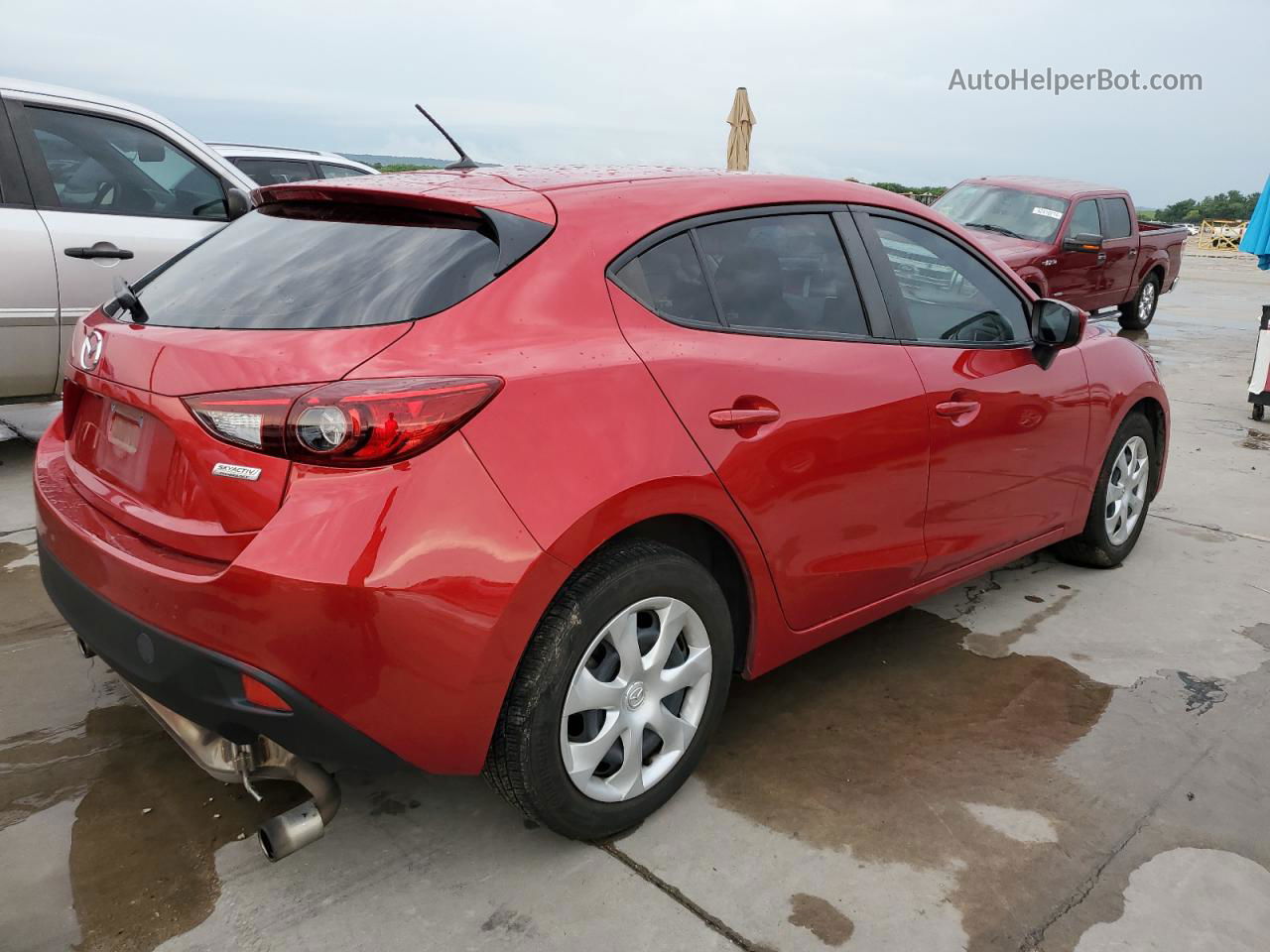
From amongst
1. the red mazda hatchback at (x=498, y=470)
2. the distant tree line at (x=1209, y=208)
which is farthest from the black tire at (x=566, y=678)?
the distant tree line at (x=1209, y=208)

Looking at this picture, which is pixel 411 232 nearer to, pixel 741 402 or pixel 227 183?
pixel 741 402

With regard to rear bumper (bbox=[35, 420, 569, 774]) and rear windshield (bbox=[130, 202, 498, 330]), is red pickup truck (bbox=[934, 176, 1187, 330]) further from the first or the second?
rear bumper (bbox=[35, 420, 569, 774])

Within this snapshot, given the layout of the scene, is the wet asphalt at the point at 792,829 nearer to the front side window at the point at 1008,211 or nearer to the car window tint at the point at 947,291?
the car window tint at the point at 947,291

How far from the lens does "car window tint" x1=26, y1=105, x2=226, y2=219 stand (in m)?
5.13

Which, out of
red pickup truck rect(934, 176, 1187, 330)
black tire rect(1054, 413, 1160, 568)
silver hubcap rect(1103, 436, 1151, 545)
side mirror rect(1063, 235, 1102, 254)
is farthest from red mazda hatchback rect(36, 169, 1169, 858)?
side mirror rect(1063, 235, 1102, 254)

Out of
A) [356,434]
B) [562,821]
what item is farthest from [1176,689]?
[356,434]

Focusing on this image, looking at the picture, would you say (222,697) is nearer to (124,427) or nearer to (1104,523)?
(124,427)

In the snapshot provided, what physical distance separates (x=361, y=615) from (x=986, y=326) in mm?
2352

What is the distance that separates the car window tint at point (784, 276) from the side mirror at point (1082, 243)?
28.7 feet

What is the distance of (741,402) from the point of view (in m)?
2.53

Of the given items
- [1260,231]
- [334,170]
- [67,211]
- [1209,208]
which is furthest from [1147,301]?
[1209,208]

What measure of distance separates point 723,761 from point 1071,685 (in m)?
1.27

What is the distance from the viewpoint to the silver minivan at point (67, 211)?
16.3 ft

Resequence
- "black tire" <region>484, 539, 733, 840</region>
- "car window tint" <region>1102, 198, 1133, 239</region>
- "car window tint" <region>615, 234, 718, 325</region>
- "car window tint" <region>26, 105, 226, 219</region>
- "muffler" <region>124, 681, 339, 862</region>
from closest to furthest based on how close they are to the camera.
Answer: "black tire" <region>484, 539, 733, 840</region> → "muffler" <region>124, 681, 339, 862</region> → "car window tint" <region>615, 234, 718, 325</region> → "car window tint" <region>26, 105, 226, 219</region> → "car window tint" <region>1102, 198, 1133, 239</region>
